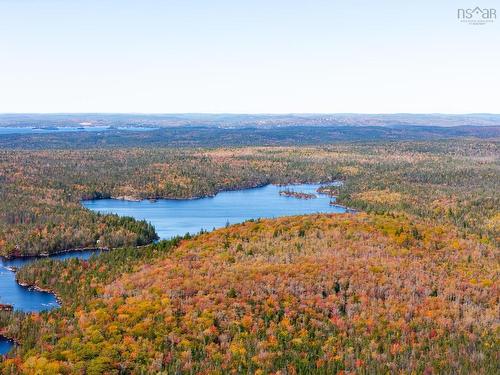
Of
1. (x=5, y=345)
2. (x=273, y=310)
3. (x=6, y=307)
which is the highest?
(x=273, y=310)

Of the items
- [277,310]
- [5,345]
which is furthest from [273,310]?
[5,345]

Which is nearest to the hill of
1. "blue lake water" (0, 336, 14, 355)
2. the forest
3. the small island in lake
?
the forest

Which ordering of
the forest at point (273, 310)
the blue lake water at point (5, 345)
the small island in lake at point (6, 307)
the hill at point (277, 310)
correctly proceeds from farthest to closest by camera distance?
1. the small island in lake at point (6, 307)
2. the blue lake water at point (5, 345)
3. the hill at point (277, 310)
4. the forest at point (273, 310)

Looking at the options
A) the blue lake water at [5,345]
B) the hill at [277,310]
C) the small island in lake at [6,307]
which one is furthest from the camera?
the small island in lake at [6,307]

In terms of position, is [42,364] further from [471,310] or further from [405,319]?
[471,310]

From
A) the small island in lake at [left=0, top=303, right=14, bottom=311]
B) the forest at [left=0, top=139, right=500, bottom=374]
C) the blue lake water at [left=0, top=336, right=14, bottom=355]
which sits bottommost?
the blue lake water at [left=0, top=336, right=14, bottom=355]

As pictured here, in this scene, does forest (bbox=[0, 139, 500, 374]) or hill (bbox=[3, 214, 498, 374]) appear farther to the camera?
hill (bbox=[3, 214, 498, 374])

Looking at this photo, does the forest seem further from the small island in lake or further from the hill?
the small island in lake

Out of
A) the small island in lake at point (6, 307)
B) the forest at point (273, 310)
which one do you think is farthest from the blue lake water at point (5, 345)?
the small island in lake at point (6, 307)

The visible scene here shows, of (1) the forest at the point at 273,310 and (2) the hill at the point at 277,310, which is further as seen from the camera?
(2) the hill at the point at 277,310

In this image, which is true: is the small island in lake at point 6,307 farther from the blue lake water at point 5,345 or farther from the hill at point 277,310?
the blue lake water at point 5,345

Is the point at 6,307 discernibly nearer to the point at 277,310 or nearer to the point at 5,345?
the point at 5,345
